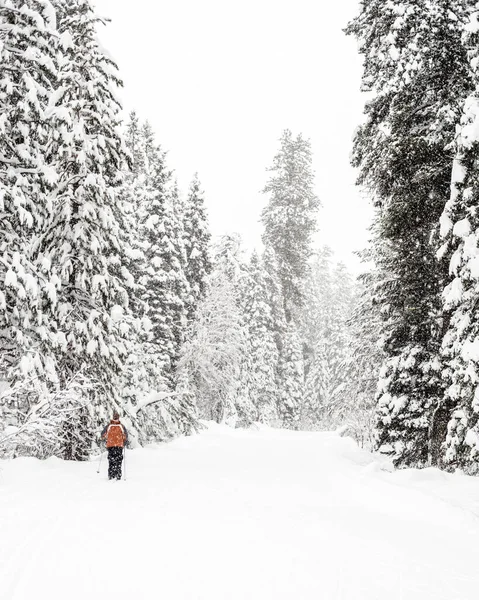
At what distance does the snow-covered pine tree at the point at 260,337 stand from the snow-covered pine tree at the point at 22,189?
2974 cm

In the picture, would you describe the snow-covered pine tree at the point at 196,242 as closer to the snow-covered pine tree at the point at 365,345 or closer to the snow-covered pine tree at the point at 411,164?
the snow-covered pine tree at the point at 365,345

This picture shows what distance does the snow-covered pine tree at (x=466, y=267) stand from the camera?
948 centimetres

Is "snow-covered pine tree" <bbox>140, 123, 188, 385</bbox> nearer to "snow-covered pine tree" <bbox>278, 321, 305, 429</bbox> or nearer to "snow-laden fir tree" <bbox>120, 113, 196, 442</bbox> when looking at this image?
"snow-laden fir tree" <bbox>120, 113, 196, 442</bbox>

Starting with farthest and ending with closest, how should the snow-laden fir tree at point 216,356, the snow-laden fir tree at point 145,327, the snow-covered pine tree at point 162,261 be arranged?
the snow-laden fir tree at point 216,356
the snow-covered pine tree at point 162,261
the snow-laden fir tree at point 145,327

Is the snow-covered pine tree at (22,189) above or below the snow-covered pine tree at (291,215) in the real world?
below

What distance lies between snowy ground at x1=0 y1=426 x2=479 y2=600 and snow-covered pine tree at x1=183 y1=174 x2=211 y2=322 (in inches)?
836

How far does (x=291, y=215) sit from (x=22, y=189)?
39024mm

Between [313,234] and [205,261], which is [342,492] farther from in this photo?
[313,234]

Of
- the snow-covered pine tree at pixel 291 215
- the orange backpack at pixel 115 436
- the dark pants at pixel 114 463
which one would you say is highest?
the snow-covered pine tree at pixel 291 215

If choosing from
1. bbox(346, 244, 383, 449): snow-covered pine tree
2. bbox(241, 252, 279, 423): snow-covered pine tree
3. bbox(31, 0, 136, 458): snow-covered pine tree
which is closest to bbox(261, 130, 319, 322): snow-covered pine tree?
bbox(241, 252, 279, 423): snow-covered pine tree

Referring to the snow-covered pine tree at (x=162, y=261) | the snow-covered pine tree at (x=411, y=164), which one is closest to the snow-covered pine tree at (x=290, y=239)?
the snow-covered pine tree at (x=162, y=261)

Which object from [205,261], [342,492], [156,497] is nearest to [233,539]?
[156,497]

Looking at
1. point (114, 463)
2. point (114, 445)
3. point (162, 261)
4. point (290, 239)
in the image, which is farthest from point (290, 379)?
point (114, 463)

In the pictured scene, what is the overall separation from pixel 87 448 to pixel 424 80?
13598 millimetres
